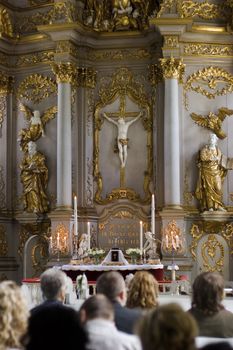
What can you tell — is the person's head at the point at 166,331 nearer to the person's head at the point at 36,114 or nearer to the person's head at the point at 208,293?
the person's head at the point at 208,293

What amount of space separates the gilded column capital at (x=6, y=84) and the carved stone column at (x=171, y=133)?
5008mm

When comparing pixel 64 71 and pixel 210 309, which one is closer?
pixel 210 309

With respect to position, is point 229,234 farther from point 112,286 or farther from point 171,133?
point 112,286

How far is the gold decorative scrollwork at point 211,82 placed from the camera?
20.3 m

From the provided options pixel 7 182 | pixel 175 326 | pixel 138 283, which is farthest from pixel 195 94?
pixel 175 326

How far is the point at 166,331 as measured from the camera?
3.98 metres

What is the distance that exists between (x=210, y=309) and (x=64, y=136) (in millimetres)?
13949

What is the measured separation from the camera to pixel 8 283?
5.64 metres

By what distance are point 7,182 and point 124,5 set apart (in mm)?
6312

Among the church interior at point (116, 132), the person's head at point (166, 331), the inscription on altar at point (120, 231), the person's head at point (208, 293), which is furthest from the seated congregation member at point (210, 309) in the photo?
the inscription on altar at point (120, 231)

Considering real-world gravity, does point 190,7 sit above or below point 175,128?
above

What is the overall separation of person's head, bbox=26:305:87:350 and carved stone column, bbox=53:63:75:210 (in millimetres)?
15441

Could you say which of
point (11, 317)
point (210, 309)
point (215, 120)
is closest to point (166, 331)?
point (11, 317)

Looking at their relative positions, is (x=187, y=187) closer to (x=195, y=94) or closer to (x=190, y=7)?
(x=195, y=94)
